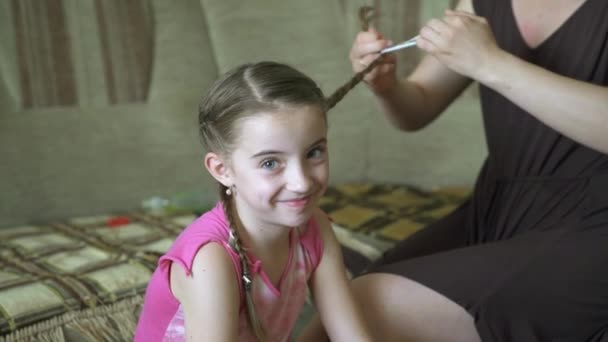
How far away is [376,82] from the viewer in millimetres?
1187

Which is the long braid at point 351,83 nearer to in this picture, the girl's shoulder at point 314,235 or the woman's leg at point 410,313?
the girl's shoulder at point 314,235

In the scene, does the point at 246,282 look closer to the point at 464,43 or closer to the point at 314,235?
the point at 314,235

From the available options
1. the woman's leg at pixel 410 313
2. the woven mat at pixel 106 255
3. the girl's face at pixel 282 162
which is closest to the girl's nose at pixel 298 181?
the girl's face at pixel 282 162

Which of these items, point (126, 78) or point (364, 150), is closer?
point (126, 78)

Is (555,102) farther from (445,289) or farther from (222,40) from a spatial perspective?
(222,40)

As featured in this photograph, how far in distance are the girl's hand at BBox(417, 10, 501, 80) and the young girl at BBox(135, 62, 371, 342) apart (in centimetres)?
23

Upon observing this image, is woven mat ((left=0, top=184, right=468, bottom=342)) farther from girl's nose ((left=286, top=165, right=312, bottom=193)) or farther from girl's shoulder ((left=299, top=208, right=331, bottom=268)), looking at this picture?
girl's nose ((left=286, top=165, right=312, bottom=193))

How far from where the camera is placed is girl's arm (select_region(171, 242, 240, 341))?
80 cm

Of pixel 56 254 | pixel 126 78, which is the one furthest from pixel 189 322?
pixel 126 78

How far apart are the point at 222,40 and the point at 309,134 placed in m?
1.17

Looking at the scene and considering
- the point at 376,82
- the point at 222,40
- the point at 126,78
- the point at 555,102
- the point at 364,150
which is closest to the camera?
the point at 555,102

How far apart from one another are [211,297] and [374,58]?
1.76ft

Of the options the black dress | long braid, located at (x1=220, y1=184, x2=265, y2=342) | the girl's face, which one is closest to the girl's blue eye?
the girl's face

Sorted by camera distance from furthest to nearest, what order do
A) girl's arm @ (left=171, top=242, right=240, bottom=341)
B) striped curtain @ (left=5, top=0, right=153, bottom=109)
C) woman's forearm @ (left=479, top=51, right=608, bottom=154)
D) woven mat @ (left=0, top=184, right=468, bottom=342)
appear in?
striped curtain @ (left=5, top=0, right=153, bottom=109)
woven mat @ (left=0, top=184, right=468, bottom=342)
woman's forearm @ (left=479, top=51, right=608, bottom=154)
girl's arm @ (left=171, top=242, right=240, bottom=341)
